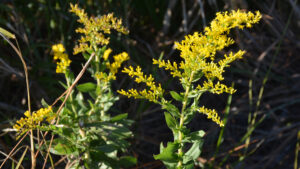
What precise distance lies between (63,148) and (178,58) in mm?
1368

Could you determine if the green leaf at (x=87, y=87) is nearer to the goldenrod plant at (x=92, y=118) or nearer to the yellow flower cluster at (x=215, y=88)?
the goldenrod plant at (x=92, y=118)

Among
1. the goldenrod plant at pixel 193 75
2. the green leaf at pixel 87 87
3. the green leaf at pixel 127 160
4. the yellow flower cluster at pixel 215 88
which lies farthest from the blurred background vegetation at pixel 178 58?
the yellow flower cluster at pixel 215 88

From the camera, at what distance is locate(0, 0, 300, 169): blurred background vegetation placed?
233 centimetres

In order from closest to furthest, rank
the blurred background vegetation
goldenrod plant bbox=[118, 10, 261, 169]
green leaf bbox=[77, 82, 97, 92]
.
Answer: goldenrod plant bbox=[118, 10, 261, 169]
green leaf bbox=[77, 82, 97, 92]
the blurred background vegetation

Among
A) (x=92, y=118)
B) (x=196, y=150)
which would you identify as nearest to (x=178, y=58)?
(x=92, y=118)

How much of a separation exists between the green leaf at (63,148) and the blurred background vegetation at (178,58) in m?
0.53

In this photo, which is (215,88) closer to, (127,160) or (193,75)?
(193,75)

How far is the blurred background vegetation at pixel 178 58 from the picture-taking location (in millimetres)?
2334

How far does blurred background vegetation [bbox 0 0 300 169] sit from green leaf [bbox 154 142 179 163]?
0.72 metres

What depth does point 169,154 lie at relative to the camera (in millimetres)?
1395

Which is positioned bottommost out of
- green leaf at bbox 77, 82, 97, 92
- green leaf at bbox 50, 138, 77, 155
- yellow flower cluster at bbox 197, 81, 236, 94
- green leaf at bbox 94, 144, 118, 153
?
green leaf at bbox 94, 144, 118, 153

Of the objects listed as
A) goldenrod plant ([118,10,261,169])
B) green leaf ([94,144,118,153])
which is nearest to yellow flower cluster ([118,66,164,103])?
goldenrod plant ([118,10,261,169])

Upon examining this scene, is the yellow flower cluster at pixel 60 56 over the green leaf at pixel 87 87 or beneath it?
over

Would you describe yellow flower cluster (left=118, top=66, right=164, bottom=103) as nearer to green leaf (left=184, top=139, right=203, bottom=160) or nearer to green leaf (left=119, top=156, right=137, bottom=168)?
green leaf (left=184, top=139, right=203, bottom=160)
